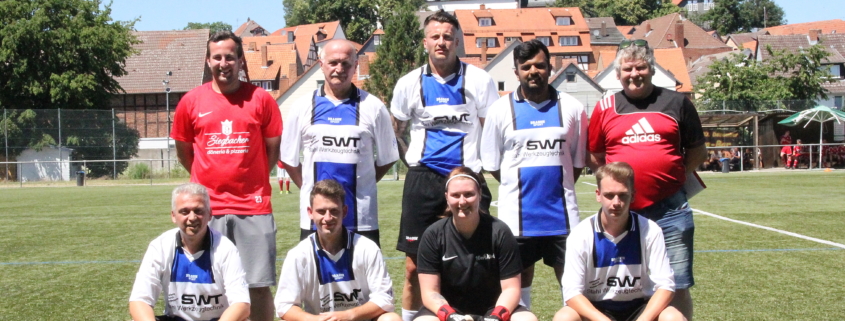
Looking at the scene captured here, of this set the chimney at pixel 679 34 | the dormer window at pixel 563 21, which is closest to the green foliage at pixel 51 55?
the dormer window at pixel 563 21

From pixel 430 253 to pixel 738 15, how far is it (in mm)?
117156

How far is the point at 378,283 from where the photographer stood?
14.7 feet

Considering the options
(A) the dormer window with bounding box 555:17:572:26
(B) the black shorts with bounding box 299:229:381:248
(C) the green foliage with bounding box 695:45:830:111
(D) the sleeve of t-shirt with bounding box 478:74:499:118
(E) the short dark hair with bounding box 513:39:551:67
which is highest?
(A) the dormer window with bounding box 555:17:572:26

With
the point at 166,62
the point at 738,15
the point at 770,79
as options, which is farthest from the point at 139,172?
the point at 738,15

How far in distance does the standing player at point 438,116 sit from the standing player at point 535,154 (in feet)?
0.69

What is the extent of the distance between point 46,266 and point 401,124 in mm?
5367

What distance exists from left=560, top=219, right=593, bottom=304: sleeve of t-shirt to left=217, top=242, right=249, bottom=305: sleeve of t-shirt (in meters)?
1.75

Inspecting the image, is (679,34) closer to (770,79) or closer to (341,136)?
(770,79)

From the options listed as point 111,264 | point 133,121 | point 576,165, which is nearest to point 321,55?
point 576,165

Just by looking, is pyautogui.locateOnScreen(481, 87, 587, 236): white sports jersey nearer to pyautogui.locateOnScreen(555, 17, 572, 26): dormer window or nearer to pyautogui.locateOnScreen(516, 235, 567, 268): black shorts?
pyautogui.locateOnScreen(516, 235, 567, 268): black shorts

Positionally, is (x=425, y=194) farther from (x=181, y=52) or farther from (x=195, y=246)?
(x=181, y=52)

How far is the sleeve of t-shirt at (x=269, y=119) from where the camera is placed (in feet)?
15.8

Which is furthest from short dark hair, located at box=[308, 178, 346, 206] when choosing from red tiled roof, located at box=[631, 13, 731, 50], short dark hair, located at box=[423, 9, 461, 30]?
red tiled roof, located at box=[631, 13, 731, 50]

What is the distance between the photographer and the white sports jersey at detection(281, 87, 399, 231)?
4863mm
